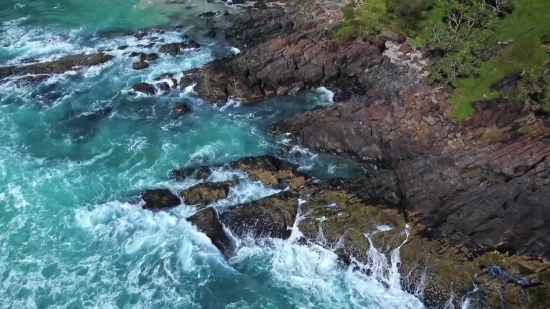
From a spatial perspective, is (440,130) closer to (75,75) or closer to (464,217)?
(464,217)

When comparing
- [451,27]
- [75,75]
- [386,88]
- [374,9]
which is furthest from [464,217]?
[75,75]

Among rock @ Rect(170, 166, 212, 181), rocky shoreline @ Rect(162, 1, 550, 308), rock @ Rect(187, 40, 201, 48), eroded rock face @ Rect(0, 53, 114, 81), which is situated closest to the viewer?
rocky shoreline @ Rect(162, 1, 550, 308)

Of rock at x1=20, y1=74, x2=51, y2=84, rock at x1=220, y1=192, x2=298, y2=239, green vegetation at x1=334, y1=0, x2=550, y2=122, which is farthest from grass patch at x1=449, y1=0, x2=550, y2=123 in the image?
rock at x1=20, y1=74, x2=51, y2=84

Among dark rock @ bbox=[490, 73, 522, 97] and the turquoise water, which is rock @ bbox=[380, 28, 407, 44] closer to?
the turquoise water

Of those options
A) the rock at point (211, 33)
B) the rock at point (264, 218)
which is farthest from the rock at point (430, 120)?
the rock at point (211, 33)

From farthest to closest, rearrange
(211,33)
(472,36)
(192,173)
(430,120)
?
(211,33) < (472,36) < (192,173) < (430,120)

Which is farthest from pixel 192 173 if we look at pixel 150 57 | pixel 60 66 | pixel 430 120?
pixel 60 66

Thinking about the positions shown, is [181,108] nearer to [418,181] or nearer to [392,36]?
[392,36]
